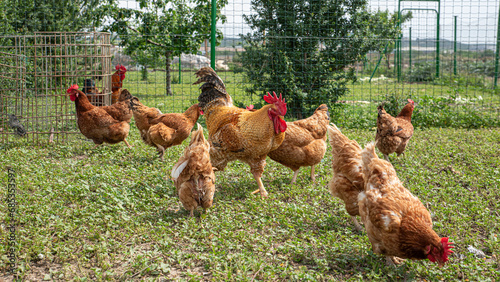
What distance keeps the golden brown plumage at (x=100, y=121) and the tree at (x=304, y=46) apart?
4.27 metres

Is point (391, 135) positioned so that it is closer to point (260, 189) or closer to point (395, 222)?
point (260, 189)

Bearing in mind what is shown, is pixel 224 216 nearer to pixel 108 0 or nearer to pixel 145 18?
pixel 145 18

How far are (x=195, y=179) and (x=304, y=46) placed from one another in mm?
6934

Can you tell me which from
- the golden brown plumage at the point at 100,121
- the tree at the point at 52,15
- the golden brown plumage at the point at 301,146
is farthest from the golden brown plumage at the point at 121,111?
the tree at the point at 52,15

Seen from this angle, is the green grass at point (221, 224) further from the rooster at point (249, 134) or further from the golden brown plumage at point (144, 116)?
the golden brown plumage at point (144, 116)

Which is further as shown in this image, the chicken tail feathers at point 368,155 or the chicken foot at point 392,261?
the chicken tail feathers at point 368,155

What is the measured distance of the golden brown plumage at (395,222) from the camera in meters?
3.14

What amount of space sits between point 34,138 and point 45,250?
5605mm

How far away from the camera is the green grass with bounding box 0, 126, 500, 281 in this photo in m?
3.43

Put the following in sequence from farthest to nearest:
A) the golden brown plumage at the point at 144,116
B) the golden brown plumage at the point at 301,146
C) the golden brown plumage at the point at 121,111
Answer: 1. the golden brown plumage at the point at 121,111
2. the golden brown plumage at the point at 144,116
3. the golden brown plumage at the point at 301,146

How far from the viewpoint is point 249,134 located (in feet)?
17.1

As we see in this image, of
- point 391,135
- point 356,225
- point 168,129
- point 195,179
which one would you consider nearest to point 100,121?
point 168,129

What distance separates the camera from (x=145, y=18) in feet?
39.5

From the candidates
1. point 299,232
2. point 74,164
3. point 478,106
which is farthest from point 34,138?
point 478,106
